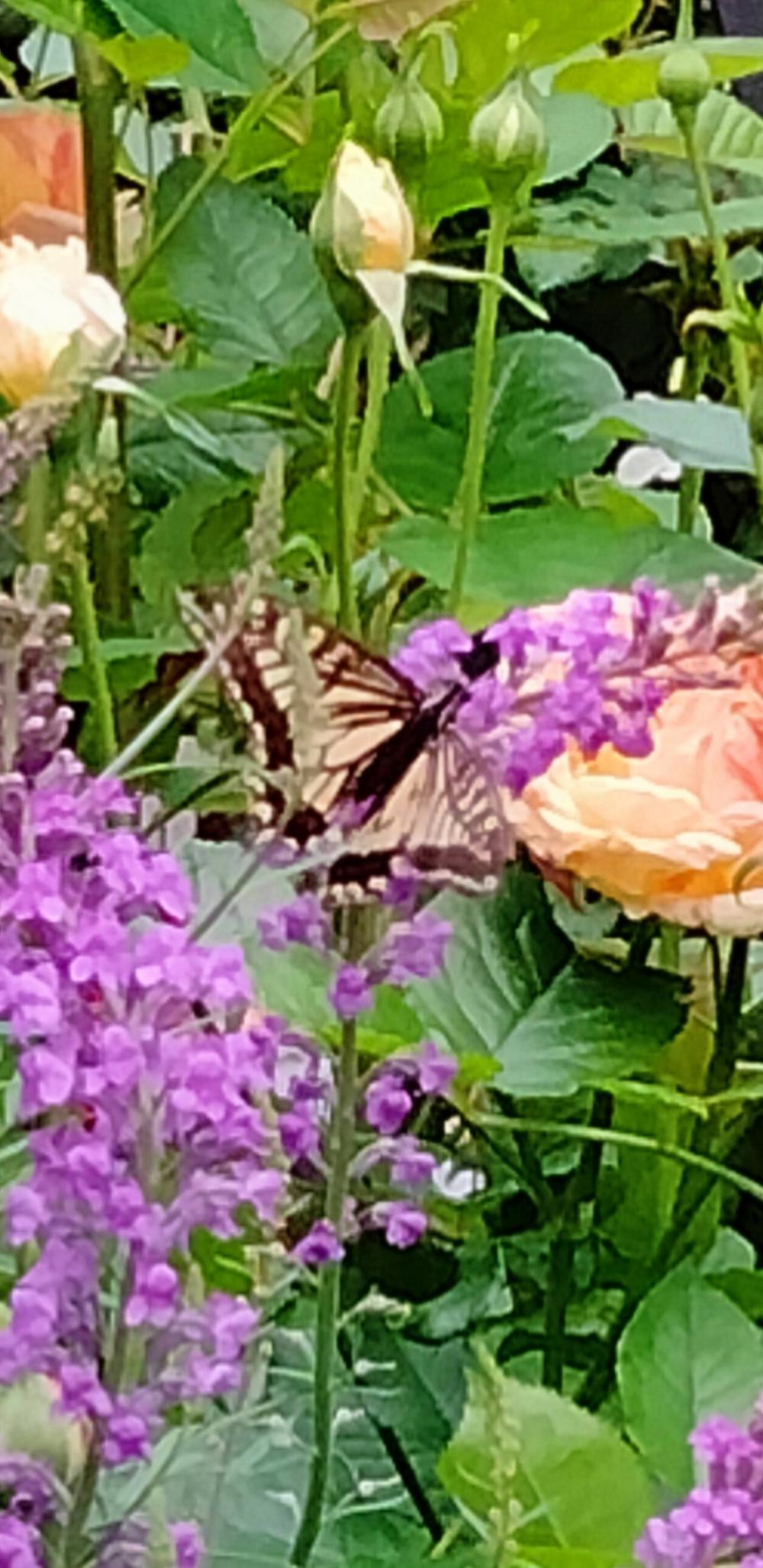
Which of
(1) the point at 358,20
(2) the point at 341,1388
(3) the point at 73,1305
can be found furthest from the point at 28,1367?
(1) the point at 358,20

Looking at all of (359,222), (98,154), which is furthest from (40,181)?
(359,222)

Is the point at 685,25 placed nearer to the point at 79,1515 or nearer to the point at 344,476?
the point at 344,476

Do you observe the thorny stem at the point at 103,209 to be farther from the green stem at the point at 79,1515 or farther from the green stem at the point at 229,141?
the green stem at the point at 79,1515

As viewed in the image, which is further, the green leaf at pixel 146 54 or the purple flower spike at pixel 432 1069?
the green leaf at pixel 146 54

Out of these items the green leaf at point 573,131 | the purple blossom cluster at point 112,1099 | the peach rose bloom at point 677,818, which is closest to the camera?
the purple blossom cluster at point 112,1099

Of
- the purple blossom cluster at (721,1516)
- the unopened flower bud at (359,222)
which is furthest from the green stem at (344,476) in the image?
the purple blossom cluster at (721,1516)

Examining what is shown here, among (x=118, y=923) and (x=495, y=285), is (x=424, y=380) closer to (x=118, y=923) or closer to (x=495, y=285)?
(x=495, y=285)

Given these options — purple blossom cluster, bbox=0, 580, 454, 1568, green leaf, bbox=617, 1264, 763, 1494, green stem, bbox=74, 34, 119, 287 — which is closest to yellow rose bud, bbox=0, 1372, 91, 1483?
purple blossom cluster, bbox=0, 580, 454, 1568
